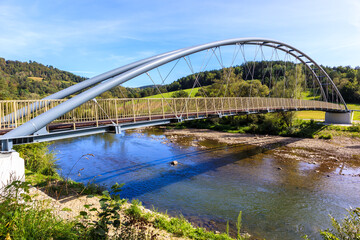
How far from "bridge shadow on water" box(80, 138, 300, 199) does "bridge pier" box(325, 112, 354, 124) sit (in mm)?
15383

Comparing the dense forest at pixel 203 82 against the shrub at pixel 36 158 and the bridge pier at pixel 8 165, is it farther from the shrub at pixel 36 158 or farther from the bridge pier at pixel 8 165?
the shrub at pixel 36 158

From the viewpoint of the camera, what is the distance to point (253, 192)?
447 inches

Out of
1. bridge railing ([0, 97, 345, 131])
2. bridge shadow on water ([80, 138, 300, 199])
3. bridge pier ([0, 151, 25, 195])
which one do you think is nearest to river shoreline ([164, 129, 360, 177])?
bridge shadow on water ([80, 138, 300, 199])

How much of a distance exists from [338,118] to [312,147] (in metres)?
12.8

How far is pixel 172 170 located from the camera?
1494 cm

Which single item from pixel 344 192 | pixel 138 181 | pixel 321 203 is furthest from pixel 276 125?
pixel 138 181

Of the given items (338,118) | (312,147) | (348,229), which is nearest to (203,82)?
(338,118)

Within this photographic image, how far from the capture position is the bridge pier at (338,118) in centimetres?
3073

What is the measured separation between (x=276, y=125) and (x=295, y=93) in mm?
4984

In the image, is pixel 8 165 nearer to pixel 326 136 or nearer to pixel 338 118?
pixel 326 136

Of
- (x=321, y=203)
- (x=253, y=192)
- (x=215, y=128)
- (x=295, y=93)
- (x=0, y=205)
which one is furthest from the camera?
(x=215, y=128)

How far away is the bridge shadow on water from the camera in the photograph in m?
11.8

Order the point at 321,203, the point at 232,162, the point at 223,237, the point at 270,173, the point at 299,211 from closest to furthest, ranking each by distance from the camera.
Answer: the point at 223,237 < the point at 299,211 < the point at 321,203 < the point at 270,173 < the point at 232,162

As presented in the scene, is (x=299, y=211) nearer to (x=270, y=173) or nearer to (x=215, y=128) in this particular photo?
(x=270, y=173)
